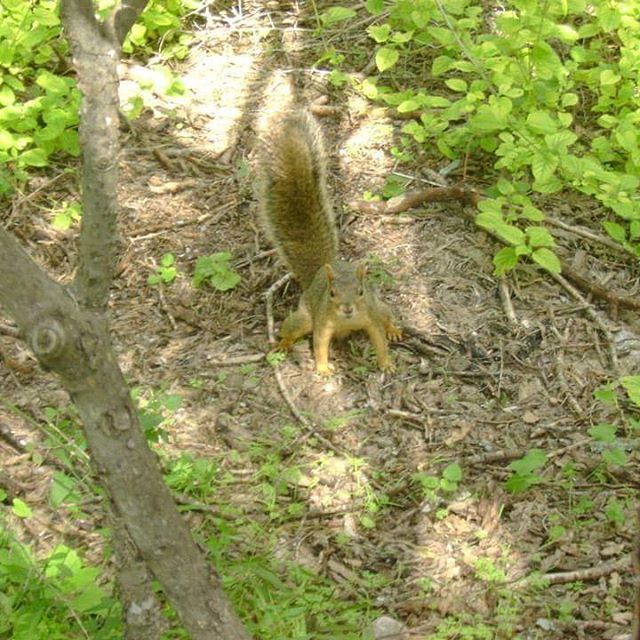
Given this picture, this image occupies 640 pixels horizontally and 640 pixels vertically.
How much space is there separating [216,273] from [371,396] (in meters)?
0.91

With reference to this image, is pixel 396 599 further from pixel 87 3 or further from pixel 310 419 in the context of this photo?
pixel 87 3

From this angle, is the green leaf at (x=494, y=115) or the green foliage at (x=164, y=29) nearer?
the green leaf at (x=494, y=115)

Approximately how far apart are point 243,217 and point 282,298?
0.53 meters

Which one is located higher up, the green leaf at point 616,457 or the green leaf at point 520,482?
the green leaf at point 616,457

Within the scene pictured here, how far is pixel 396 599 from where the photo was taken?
294cm

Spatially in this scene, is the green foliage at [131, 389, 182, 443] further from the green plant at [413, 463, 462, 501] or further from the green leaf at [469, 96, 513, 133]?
the green leaf at [469, 96, 513, 133]

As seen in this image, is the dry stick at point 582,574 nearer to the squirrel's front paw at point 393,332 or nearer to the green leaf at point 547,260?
the green leaf at point 547,260

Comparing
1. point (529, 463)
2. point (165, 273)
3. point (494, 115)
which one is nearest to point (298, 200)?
point (165, 273)

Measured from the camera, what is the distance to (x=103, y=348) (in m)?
1.95

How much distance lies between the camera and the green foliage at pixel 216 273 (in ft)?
13.6

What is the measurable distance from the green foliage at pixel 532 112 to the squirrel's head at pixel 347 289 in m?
0.55

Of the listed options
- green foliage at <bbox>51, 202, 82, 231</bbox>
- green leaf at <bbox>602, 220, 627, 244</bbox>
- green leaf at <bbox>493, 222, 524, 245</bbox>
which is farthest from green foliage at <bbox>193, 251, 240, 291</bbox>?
green leaf at <bbox>602, 220, 627, 244</bbox>

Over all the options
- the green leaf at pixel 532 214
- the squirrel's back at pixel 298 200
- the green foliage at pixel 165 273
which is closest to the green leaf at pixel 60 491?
the green foliage at pixel 165 273

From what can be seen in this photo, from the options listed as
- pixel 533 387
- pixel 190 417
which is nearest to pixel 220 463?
pixel 190 417
